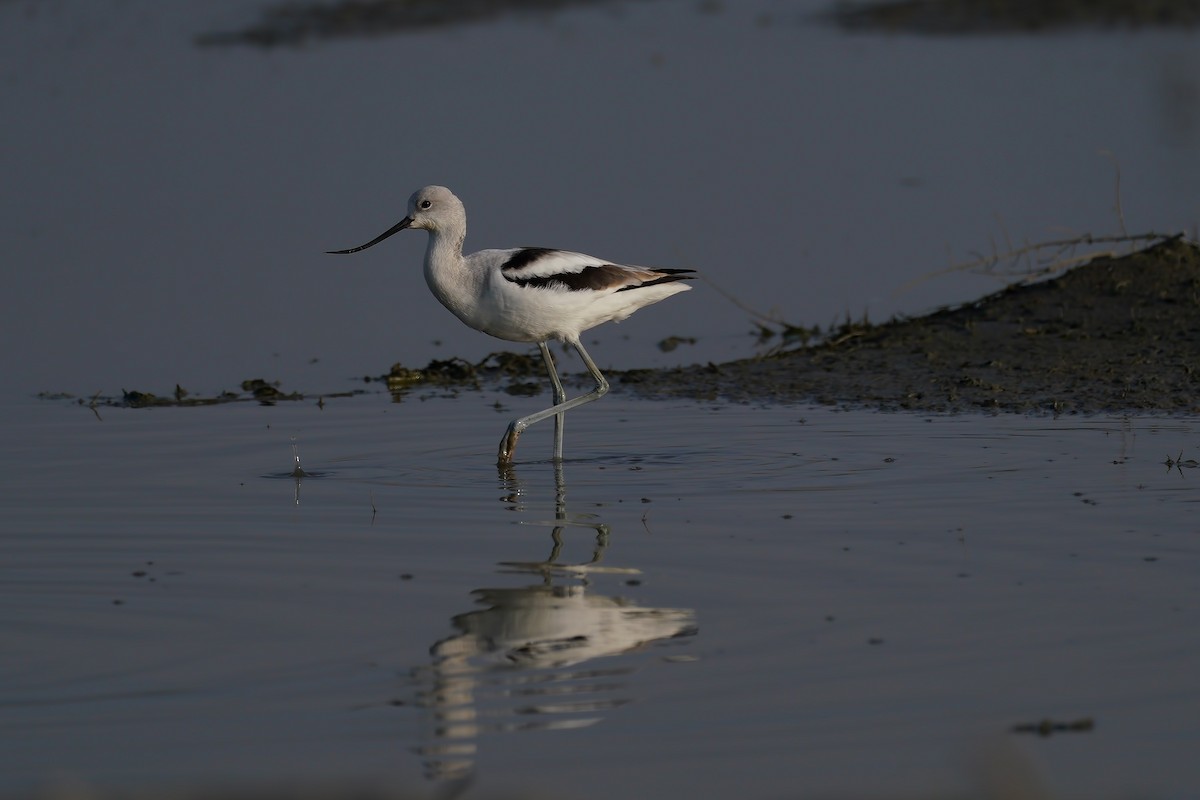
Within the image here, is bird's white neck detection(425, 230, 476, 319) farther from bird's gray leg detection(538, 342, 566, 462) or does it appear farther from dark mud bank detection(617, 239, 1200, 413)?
dark mud bank detection(617, 239, 1200, 413)

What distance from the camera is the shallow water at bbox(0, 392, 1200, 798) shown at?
4.36 metres

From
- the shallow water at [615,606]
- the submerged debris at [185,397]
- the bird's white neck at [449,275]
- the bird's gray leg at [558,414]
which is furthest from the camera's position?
the submerged debris at [185,397]

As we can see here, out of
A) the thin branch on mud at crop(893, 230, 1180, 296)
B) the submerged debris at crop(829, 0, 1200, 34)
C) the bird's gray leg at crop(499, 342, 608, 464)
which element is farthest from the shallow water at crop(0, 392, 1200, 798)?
the submerged debris at crop(829, 0, 1200, 34)

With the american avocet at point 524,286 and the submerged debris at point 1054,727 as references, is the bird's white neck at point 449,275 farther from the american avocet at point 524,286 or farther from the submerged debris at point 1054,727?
the submerged debris at point 1054,727

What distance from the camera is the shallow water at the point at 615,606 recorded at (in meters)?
4.36

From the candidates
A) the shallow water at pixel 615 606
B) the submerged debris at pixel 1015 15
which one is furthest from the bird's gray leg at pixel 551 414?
the submerged debris at pixel 1015 15

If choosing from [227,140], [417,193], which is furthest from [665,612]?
[227,140]

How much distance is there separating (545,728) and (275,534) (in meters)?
2.48

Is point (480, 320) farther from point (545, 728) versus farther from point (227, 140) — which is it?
point (227, 140)

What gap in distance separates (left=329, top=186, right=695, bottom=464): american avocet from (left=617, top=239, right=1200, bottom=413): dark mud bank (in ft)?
3.64

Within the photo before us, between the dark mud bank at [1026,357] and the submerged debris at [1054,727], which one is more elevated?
the dark mud bank at [1026,357]

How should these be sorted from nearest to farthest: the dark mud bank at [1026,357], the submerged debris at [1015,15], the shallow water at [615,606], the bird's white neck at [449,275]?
the shallow water at [615,606], the bird's white neck at [449,275], the dark mud bank at [1026,357], the submerged debris at [1015,15]

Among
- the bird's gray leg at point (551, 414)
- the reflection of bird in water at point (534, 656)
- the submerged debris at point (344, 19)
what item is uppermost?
the submerged debris at point (344, 19)

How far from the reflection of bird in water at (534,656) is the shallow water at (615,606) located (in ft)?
0.05
